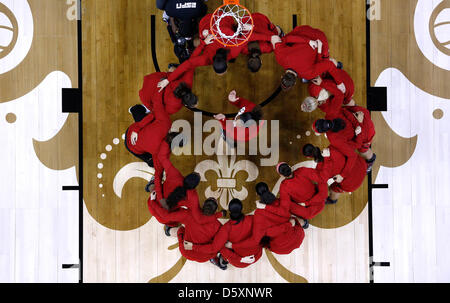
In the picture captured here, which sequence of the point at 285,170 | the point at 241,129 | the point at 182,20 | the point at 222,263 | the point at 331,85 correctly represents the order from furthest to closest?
the point at 222,263 < the point at 241,129 < the point at 182,20 < the point at 331,85 < the point at 285,170

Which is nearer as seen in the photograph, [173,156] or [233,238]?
[233,238]

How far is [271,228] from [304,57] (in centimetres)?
191

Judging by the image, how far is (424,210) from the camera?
4496 millimetres

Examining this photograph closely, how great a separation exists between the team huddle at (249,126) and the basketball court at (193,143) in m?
0.71

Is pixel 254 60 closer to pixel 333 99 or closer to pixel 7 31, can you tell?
pixel 333 99

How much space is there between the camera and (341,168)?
145 inches

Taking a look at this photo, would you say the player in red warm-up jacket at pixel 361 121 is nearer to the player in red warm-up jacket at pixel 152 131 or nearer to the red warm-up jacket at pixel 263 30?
the red warm-up jacket at pixel 263 30

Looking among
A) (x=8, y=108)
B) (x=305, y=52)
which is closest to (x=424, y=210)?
(x=305, y=52)

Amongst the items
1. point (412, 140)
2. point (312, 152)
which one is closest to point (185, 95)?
point (312, 152)

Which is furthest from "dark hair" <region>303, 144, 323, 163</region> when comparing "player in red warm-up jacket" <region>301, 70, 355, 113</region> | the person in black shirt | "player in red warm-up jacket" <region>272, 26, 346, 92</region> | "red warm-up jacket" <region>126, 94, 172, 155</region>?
the person in black shirt

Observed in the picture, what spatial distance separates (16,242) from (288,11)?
483 cm

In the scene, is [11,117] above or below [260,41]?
below

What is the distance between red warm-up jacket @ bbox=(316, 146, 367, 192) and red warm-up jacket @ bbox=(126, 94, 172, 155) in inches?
70.8

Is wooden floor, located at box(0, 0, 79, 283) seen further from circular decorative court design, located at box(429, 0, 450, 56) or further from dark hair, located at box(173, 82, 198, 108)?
circular decorative court design, located at box(429, 0, 450, 56)
